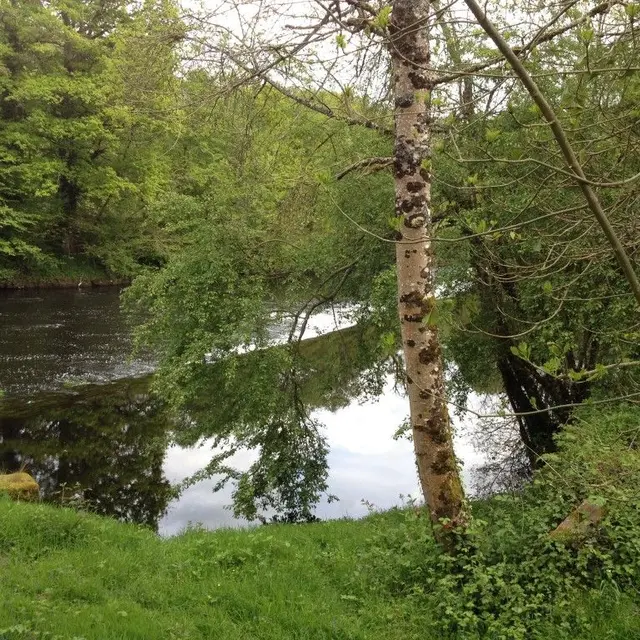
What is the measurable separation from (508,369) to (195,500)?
572 centimetres

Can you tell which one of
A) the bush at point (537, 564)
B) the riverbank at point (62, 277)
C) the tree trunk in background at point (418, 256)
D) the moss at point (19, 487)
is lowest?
the bush at point (537, 564)

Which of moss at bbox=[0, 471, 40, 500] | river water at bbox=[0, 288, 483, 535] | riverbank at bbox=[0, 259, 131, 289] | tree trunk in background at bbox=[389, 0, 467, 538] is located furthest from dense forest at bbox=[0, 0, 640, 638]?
riverbank at bbox=[0, 259, 131, 289]

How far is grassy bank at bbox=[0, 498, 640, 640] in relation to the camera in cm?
400

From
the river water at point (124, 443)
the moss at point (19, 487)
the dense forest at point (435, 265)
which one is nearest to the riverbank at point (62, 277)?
the river water at point (124, 443)

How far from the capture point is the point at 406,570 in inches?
192

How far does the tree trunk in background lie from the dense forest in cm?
2

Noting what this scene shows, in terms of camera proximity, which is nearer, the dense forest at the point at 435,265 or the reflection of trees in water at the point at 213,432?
the dense forest at the point at 435,265

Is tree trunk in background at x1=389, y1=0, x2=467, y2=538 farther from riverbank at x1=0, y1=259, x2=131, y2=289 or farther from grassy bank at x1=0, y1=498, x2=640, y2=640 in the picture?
riverbank at x1=0, y1=259, x2=131, y2=289

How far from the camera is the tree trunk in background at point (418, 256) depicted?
4328 millimetres

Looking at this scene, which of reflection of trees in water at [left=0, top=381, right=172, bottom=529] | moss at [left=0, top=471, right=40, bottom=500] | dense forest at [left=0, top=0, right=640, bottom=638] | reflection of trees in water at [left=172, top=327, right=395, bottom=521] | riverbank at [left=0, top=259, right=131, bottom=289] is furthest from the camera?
riverbank at [left=0, top=259, right=131, bottom=289]

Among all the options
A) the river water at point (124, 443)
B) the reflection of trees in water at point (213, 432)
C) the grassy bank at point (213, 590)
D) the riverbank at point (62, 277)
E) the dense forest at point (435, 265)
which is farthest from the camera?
the riverbank at point (62, 277)

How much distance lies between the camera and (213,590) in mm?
4781

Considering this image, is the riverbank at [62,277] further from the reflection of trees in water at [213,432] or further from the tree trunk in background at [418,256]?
the tree trunk in background at [418,256]

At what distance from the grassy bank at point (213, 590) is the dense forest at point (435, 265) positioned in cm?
13
